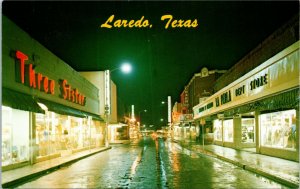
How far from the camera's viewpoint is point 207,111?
149 ft

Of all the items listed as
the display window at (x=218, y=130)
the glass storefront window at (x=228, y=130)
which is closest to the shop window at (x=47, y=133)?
the glass storefront window at (x=228, y=130)

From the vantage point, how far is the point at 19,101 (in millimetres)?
17297

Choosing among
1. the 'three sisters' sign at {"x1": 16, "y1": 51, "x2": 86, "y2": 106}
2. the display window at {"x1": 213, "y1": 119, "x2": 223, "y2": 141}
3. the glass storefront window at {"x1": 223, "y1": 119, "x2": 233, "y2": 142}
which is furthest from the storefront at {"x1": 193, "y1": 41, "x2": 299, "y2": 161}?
the 'three sisters' sign at {"x1": 16, "y1": 51, "x2": 86, "y2": 106}

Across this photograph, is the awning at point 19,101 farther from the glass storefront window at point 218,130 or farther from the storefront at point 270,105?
the glass storefront window at point 218,130

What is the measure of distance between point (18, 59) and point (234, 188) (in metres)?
11.3

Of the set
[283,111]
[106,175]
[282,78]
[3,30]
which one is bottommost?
[106,175]

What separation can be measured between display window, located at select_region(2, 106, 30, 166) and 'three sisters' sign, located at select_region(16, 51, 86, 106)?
1.60 meters

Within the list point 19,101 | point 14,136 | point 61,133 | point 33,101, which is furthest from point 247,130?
point 19,101

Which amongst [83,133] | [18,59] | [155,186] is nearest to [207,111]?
[83,133]

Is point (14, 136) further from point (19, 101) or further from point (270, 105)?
point (270, 105)

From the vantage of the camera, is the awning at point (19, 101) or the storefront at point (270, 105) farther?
the storefront at point (270, 105)

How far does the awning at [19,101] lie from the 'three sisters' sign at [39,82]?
0.80 metres

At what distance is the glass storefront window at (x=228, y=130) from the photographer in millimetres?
35053

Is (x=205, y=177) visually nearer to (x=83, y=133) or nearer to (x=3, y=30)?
(x=3, y=30)
